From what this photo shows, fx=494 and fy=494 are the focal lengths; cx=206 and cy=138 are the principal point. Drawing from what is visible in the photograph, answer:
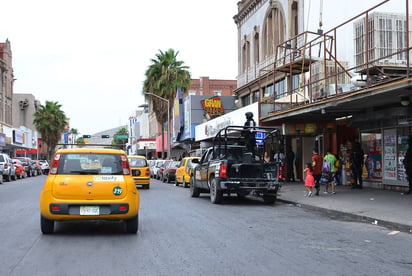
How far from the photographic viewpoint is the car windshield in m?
9.14

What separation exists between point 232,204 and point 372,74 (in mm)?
6766

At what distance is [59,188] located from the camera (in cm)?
886

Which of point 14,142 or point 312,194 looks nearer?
point 312,194

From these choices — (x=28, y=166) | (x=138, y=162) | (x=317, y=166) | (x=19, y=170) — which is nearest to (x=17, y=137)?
(x=28, y=166)

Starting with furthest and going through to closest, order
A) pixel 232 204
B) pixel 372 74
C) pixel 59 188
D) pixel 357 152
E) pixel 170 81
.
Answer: pixel 170 81, pixel 357 152, pixel 372 74, pixel 232 204, pixel 59 188

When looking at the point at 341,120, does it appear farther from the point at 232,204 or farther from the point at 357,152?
the point at 232,204

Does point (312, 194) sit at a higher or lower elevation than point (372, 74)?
lower

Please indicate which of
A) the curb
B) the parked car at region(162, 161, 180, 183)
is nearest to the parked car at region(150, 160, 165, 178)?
the parked car at region(162, 161, 180, 183)

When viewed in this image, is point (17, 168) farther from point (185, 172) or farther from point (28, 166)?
point (185, 172)

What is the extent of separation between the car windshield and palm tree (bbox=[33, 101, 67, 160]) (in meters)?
63.0

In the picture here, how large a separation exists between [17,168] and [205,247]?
31580 mm

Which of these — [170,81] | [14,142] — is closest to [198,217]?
[170,81]

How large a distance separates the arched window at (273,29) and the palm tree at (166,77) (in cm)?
1454

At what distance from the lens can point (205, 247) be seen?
26.8ft
